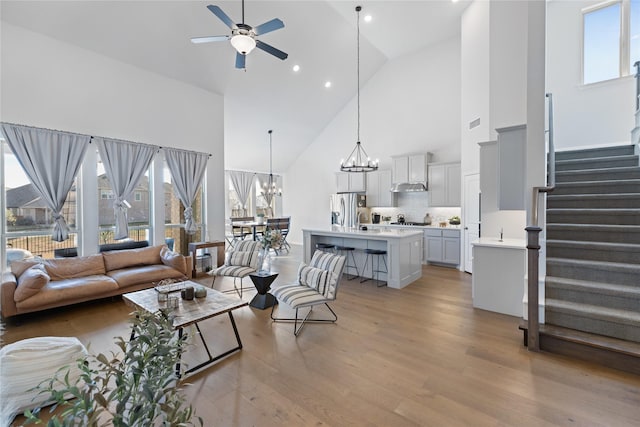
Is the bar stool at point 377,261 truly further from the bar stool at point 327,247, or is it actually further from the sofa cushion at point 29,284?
the sofa cushion at point 29,284

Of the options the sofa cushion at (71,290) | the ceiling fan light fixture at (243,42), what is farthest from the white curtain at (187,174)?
the ceiling fan light fixture at (243,42)

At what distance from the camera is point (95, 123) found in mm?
4641

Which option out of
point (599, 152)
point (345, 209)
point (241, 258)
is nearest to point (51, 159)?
point (241, 258)

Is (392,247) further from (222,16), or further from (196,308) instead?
(222,16)

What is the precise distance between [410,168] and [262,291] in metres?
5.03

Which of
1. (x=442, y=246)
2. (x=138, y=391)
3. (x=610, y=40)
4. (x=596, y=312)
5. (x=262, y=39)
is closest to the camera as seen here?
(x=138, y=391)

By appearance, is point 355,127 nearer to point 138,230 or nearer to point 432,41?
point 432,41

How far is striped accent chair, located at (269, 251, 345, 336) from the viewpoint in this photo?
10.8 feet

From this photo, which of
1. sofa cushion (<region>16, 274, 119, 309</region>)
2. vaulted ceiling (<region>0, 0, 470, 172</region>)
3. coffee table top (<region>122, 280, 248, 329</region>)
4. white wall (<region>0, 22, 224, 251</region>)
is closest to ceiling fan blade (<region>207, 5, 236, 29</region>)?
vaulted ceiling (<region>0, 0, 470, 172</region>)

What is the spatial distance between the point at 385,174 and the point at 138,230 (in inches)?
236

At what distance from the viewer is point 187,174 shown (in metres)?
5.73

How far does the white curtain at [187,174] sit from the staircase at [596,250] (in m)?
5.92

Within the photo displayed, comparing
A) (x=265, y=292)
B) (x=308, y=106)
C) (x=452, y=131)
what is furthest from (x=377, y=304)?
(x=308, y=106)

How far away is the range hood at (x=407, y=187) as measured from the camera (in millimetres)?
6988
